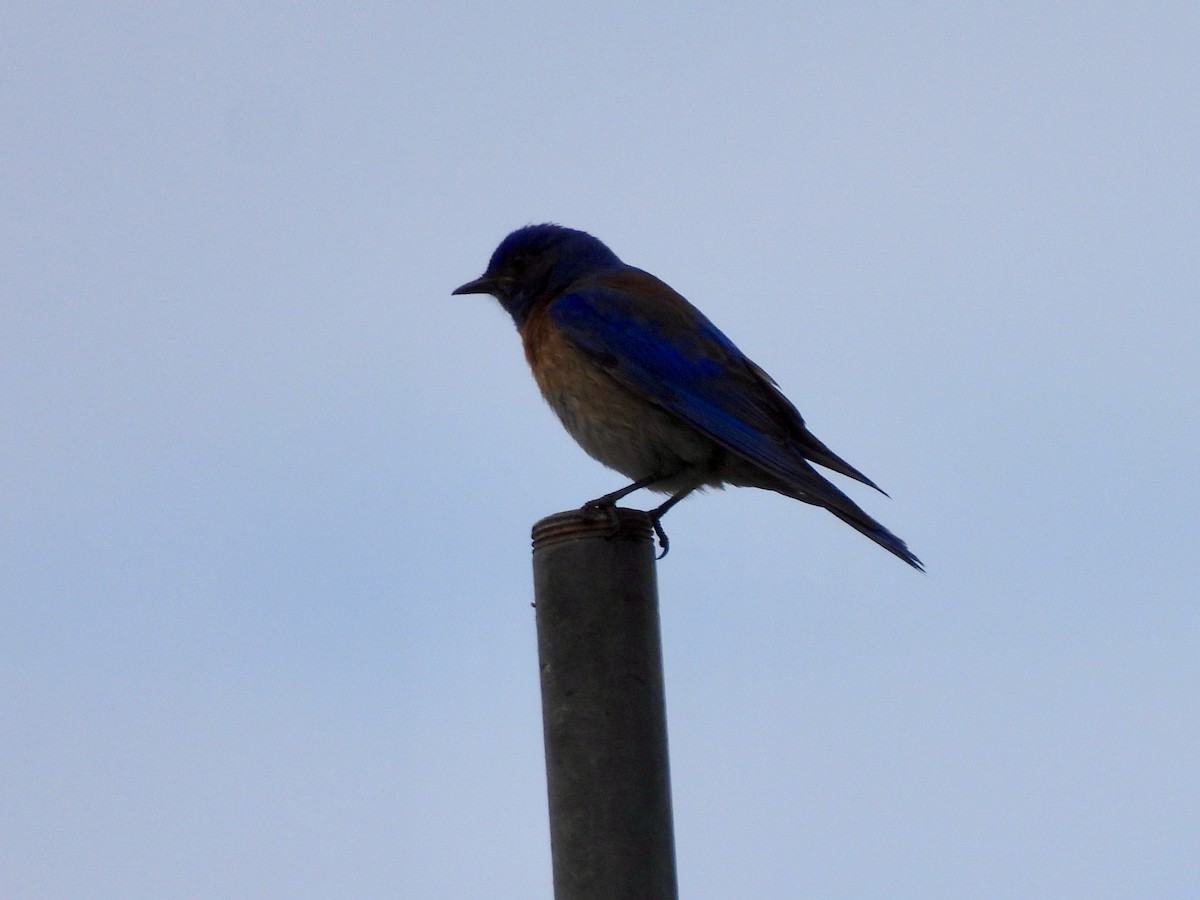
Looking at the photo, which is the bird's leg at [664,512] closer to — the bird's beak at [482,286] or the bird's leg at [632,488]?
the bird's leg at [632,488]

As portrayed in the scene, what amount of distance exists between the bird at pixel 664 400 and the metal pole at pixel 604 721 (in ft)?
6.81

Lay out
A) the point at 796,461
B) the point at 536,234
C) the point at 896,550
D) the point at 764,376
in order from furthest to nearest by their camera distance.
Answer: the point at 536,234
the point at 764,376
the point at 796,461
the point at 896,550

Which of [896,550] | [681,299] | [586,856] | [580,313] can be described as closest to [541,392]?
[580,313]

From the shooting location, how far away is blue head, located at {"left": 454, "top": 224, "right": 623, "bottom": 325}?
777cm

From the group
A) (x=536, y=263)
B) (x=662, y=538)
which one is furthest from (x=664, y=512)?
(x=536, y=263)

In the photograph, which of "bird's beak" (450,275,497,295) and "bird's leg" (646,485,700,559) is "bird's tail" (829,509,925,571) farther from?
"bird's beak" (450,275,497,295)

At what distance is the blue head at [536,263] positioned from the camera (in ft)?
25.5

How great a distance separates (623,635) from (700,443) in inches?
105

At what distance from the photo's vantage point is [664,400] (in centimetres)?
633

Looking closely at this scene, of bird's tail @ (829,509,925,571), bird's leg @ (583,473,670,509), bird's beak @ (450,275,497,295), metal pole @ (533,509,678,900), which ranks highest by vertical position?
bird's beak @ (450,275,497,295)

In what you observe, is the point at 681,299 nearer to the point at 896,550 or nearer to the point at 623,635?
the point at 896,550

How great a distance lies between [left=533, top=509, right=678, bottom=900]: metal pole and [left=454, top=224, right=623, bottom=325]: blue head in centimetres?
400

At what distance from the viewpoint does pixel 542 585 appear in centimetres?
386

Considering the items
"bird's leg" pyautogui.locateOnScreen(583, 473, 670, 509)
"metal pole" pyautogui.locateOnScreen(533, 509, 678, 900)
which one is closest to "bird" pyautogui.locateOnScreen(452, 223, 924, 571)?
"bird's leg" pyautogui.locateOnScreen(583, 473, 670, 509)
